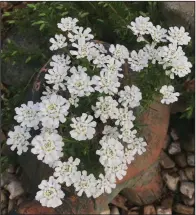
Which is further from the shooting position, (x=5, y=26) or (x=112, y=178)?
(x=5, y=26)

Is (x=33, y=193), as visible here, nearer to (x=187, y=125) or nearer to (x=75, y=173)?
(x=75, y=173)

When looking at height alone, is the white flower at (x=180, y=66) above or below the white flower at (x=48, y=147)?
above

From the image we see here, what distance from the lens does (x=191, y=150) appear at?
6.06 feet

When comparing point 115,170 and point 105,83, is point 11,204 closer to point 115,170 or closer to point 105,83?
point 115,170

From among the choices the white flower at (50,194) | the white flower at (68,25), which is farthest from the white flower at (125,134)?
the white flower at (68,25)

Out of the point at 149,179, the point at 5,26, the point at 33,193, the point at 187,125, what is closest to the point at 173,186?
the point at 149,179

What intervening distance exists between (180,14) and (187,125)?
1.54ft

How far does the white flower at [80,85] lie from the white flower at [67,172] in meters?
0.19

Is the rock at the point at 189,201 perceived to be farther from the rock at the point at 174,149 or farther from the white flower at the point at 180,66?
the white flower at the point at 180,66

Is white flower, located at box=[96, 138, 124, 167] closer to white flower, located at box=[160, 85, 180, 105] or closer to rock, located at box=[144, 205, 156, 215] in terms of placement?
white flower, located at box=[160, 85, 180, 105]

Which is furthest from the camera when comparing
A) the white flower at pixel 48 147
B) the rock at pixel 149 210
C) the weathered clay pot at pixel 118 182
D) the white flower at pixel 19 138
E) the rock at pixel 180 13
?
the rock at pixel 149 210

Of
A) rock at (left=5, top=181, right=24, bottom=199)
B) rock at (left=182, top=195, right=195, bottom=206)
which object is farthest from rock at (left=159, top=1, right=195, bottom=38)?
rock at (left=5, top=181, right=24, bottom=199)

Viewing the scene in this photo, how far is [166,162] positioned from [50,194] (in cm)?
80

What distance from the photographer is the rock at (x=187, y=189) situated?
1.81 meters
